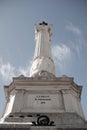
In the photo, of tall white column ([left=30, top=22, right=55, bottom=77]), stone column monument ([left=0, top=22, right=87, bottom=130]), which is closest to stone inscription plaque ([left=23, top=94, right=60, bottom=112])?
stone column monument ([left=0, top=22, right=87, bottom=130])

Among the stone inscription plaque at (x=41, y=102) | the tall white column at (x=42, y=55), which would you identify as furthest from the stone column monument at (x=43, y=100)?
the tall white column at (x=42, y=55)

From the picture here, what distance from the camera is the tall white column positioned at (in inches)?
859

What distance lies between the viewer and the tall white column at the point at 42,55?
21.8 m

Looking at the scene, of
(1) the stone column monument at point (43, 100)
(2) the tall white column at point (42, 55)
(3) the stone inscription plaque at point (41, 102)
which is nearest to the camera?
(1) the stone column monument at point (43, 100)

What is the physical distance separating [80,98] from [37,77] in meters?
3.79

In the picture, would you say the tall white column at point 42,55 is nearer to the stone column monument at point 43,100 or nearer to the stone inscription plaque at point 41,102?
the stone column monument at point 43,100

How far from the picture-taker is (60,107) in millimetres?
17188

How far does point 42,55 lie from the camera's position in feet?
77.6

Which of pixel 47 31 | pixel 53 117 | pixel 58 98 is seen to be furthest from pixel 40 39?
pixel 53 117

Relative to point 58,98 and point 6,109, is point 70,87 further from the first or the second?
point 6,109

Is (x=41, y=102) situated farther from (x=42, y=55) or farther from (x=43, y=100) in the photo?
(x=42, y=55)

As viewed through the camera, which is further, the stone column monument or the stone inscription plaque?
the stone inscription plaque

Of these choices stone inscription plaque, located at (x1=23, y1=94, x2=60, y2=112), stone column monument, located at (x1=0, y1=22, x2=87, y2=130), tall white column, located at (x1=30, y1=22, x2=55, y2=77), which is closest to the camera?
stone column monument, located at (x1=0, y1=22, x2=87, y2=130)

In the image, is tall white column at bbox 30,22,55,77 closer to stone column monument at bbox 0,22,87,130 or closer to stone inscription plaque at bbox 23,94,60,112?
stone column monument at bbox 0,22,87,130
